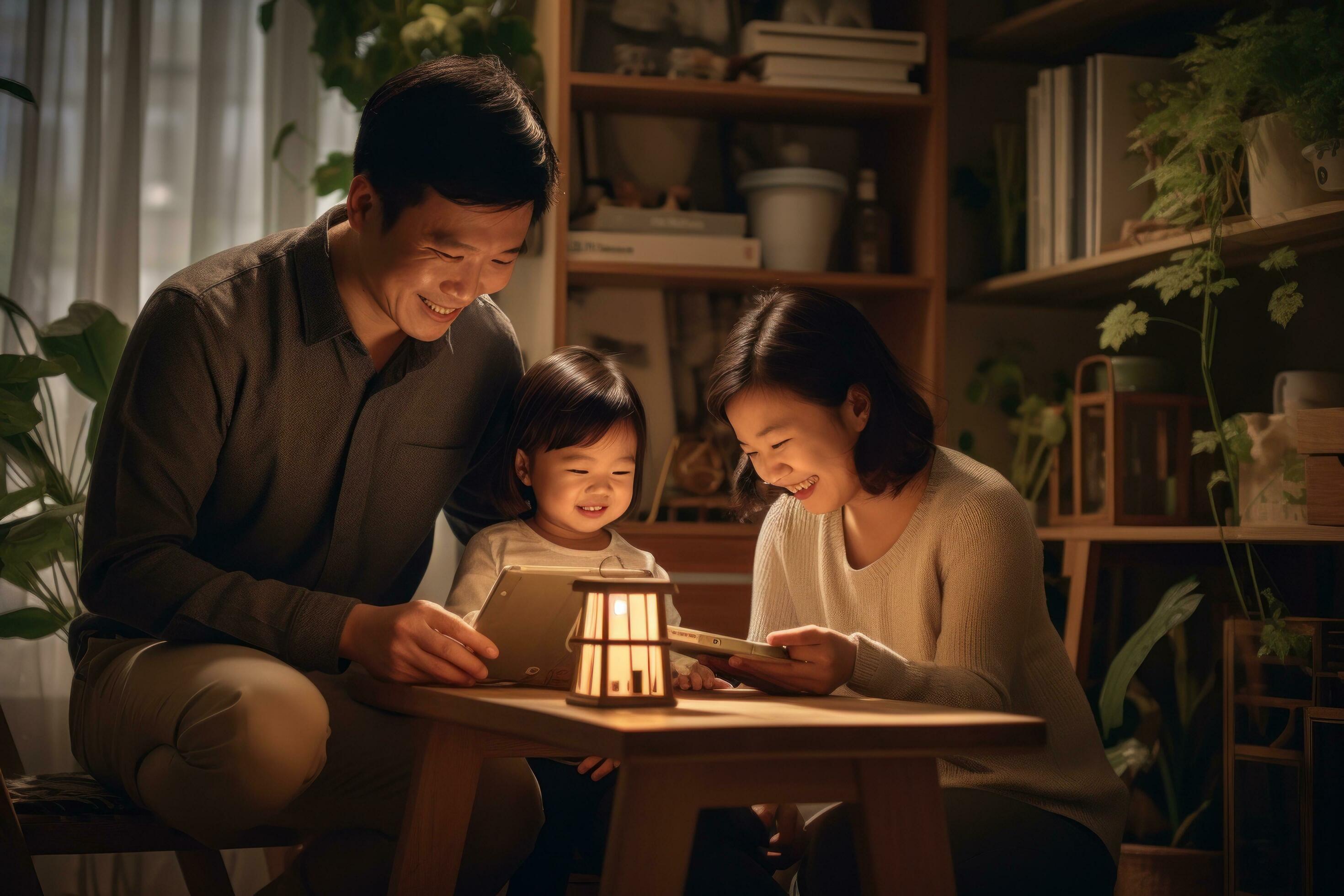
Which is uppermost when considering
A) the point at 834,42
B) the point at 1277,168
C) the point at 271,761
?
the point at 834,42

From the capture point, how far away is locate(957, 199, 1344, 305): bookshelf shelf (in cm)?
201

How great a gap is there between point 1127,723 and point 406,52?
1.94 m

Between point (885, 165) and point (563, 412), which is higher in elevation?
point (885, 165)

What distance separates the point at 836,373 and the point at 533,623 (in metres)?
0.54

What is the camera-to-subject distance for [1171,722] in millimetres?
2570

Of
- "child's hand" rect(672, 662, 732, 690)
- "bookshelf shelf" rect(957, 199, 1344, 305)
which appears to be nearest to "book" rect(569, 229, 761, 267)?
"bookshelf shelf" rect(957, 199, 1344, 305)

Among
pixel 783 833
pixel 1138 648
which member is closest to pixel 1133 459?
pixel 1138 648

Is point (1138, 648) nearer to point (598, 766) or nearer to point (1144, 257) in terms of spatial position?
point (1144, 257)

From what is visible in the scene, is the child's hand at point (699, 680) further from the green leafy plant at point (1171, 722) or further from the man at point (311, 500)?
the green leafy plant at point (1171, 722)

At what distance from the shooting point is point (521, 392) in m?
1.80

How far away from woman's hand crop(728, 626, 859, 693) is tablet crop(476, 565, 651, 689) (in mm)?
153

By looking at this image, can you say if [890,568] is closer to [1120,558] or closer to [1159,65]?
[1120,558]

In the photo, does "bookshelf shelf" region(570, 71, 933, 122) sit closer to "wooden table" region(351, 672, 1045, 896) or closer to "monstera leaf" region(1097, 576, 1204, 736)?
"monstera leaf" region(1097, 576, 1204, 736)

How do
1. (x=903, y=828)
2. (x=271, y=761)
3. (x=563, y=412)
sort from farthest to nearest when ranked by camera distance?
(x=563, y=412) < (x=271, y=761) < (x=903, y=828)
